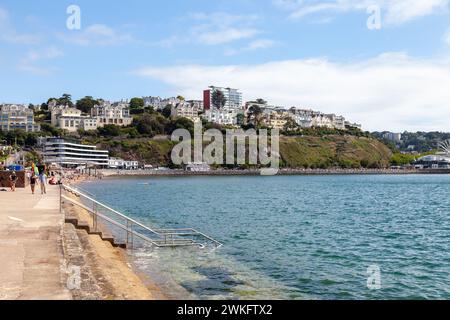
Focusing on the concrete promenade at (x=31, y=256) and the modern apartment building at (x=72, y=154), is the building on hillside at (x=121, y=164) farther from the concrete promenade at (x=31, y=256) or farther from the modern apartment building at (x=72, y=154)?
the concrete promenade at (x=31, y=256)

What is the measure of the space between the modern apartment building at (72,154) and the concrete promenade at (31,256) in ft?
540

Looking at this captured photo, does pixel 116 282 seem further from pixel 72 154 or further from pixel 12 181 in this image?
pixel 72 154

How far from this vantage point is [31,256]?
12.0 metres

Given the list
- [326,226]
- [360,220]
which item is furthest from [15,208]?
[360,220]

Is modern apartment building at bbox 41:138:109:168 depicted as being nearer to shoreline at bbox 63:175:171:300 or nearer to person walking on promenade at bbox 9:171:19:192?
person walking on promenade at bbox 9:171:19:192

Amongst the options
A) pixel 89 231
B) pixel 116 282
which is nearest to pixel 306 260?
pixel 89 231

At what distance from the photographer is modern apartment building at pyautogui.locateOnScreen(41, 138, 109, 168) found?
17850 cm

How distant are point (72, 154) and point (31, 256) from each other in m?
181

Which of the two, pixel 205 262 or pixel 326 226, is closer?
pixel 205 262

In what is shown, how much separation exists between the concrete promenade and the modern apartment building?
164590 mm

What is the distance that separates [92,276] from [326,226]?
23.0 meters
